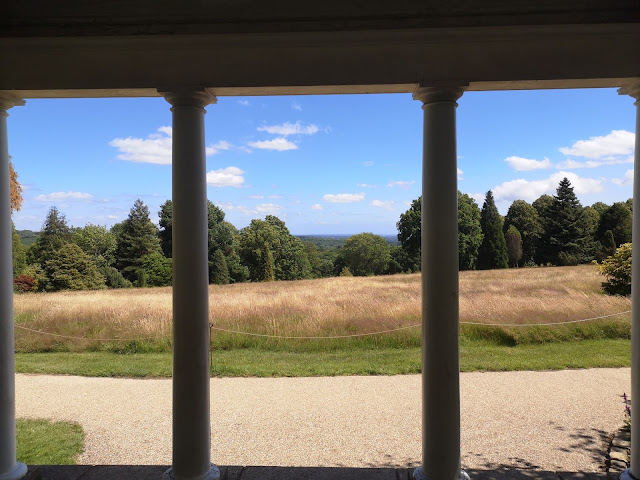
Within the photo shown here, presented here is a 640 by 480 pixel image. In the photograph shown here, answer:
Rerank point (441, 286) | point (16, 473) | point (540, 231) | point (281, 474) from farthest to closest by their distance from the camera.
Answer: point (540, 231) → point (281, 474) → point (16, 473) → point (441, 286)

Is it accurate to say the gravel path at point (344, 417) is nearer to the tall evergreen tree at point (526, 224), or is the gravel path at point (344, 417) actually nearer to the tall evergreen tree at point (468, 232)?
the tall evergreen tree at point (468, 232)

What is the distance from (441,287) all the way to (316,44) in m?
6.64

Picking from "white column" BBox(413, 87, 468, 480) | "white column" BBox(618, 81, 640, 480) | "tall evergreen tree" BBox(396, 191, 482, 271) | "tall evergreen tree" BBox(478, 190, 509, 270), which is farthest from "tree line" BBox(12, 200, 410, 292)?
"white column" BBox(618, 81, 640, 480)

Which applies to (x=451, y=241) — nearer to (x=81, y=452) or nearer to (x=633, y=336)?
(x=633, y=336)

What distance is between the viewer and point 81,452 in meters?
18.2

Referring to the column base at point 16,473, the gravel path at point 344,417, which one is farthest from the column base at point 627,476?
the column base at point 16,473

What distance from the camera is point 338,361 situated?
31.6 m

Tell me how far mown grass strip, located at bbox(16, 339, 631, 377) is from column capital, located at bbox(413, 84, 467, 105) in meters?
22.6

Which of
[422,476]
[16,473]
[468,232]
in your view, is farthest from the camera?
[468,232]

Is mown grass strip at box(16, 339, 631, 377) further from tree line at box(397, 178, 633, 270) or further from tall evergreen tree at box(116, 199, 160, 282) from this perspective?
tall evergreen tree at box(116, 199, 160, 282)

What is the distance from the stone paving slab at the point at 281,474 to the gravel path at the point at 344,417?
5.09 metres

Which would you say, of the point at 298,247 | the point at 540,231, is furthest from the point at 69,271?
the point at 540,231

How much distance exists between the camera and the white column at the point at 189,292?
34.6 feet

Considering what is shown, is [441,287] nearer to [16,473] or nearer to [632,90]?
[632,90]
